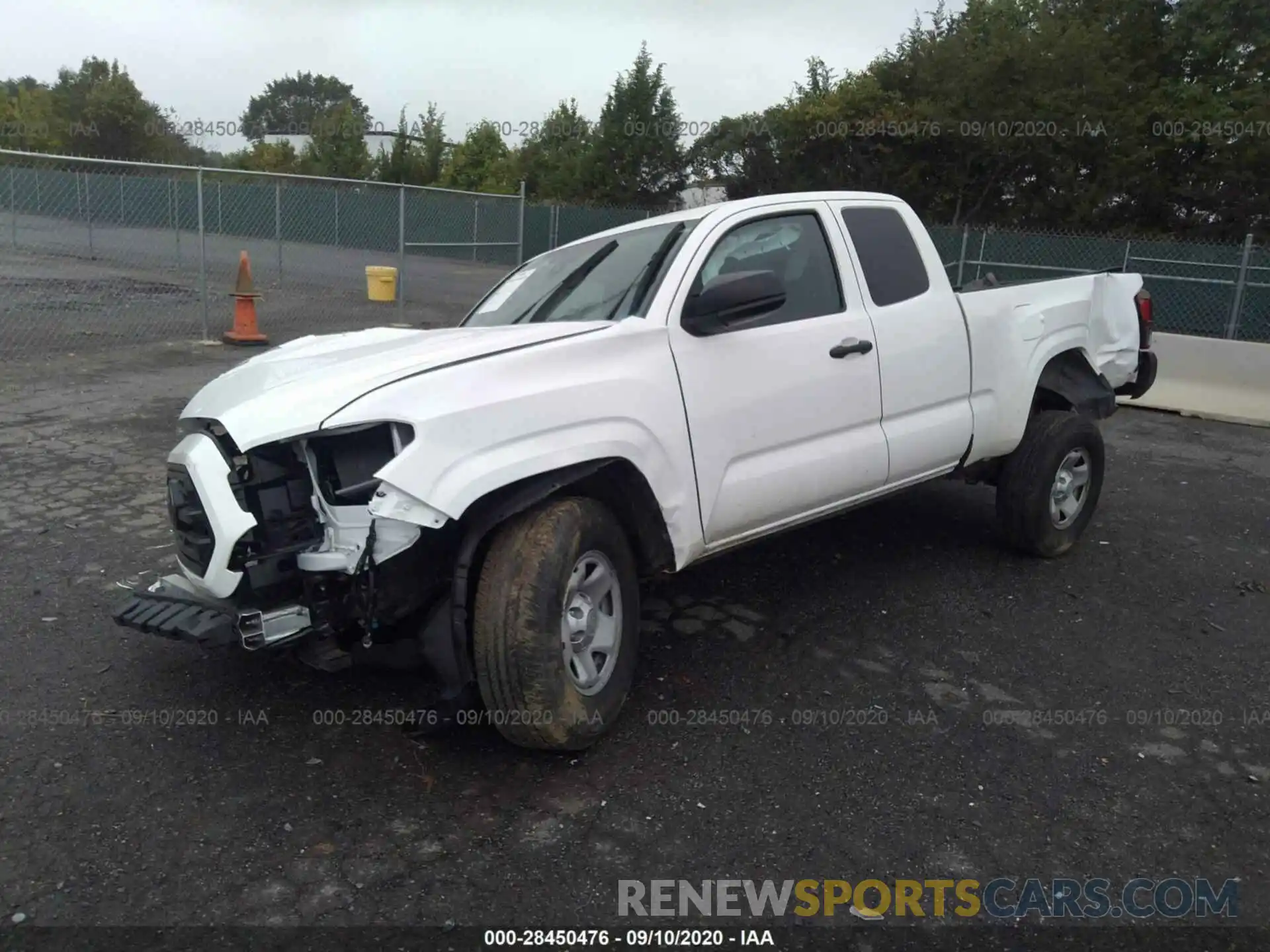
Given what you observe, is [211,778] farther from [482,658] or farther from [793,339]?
[793,339]

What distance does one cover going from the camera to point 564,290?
4688 mm

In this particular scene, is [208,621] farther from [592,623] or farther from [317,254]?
[317,254]

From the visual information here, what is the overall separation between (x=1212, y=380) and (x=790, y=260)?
8.40 metres

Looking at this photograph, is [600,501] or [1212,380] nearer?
[600,501]

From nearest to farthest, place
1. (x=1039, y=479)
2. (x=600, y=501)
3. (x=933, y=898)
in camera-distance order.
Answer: (x=933, y=898), (x=600, y=501), (x=1039, y=479)

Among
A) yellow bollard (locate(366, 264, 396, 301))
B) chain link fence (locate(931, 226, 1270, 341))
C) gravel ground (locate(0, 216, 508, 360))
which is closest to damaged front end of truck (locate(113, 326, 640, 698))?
gravel ground (locate(0, 216, 508, 360))

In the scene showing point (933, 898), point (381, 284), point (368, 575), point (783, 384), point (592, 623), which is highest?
point (783, 384)

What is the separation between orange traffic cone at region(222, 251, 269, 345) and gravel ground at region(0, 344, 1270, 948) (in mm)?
6759

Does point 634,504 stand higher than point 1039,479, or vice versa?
point 634,504

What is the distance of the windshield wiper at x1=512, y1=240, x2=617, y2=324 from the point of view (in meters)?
4.62

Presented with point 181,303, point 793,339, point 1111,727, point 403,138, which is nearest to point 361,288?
point 181,303

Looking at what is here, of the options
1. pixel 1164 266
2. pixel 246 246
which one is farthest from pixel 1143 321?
pixel 246 246

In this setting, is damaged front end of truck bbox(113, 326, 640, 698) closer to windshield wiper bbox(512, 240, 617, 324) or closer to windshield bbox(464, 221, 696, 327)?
windshield bbox(464, 221, 696, 327)

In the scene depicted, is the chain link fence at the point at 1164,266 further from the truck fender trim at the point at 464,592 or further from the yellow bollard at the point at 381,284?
the truck fender trim at the point at 464,592
